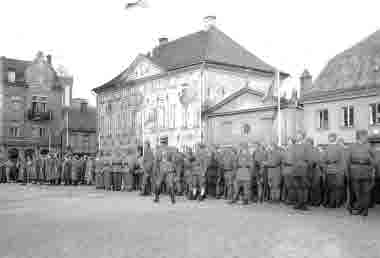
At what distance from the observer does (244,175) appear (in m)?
15.9

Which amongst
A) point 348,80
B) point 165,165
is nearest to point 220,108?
point 348,80

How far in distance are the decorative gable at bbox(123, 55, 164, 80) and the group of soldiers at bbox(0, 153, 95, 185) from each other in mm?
15536

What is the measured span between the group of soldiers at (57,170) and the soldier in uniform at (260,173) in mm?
13374

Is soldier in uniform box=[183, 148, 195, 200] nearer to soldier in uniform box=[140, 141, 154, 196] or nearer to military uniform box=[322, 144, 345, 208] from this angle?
soldier in uniform box=[140, 141, 154, 196]

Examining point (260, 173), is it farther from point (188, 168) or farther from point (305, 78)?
point (305, 78)

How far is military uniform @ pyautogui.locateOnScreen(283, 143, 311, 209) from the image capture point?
45.8 feet

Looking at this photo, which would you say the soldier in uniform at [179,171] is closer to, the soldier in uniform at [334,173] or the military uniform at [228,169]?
the military uniform at [228,169]

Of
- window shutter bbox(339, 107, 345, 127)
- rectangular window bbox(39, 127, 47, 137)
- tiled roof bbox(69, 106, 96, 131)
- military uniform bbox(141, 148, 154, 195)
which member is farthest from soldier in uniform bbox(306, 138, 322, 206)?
tiled roof bbox(69, 106, 96, 131)

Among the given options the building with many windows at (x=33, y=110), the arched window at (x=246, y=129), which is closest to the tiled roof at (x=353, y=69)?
the arched window at (x=246, y=129)

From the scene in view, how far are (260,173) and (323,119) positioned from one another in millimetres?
18855

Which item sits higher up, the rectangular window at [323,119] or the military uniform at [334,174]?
the rectangular window at [323,119]

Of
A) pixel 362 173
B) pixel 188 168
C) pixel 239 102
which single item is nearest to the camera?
pixel 362 173

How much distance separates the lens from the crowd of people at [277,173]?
13041 mm

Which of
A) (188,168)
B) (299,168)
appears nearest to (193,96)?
(188,168)
